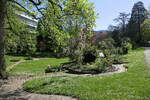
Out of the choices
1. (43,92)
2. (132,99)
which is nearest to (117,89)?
(132,99)

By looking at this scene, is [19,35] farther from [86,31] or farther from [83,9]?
[86,31]

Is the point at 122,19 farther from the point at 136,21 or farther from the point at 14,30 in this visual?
the point at 14,30

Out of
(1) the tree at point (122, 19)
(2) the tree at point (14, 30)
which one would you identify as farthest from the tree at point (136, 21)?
(2) the tree at point (14, 30)

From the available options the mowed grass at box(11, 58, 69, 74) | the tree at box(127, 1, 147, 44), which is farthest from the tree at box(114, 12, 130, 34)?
the mowed grass at box(11, 58, 69, 74)

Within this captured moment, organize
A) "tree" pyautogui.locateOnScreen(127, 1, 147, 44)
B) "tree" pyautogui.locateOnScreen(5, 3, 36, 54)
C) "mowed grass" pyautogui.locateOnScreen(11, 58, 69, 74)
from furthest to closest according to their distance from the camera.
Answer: "tree" pyautogui.locateOnScreen(127, 1, 147, 44), "mowed grass" pyautogui.locateOnScreen(11, 58, 69, 74), "tree" pyautogui.locateOnScreen(5, 3, 36, 54)

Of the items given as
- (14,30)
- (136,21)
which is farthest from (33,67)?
(136,21)

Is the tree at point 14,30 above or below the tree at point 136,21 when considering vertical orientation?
below

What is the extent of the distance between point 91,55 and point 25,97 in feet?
32.5

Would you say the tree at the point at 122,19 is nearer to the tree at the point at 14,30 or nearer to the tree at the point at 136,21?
the tree at the point at 136,21

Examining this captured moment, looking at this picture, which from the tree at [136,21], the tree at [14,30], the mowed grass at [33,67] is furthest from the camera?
the tree at [136,21]

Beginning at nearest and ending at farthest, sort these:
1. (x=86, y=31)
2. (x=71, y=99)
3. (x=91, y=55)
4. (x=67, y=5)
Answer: (x=71, y=99)
(x=67, y=5)
(x=91, y=55)
(x=86, y=31)

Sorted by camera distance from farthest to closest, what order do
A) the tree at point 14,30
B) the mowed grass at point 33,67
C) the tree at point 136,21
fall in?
the tree at point 136,21 < the mowed grass at point 33,67 < the tree at point 14,30

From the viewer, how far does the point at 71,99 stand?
17.2 feet

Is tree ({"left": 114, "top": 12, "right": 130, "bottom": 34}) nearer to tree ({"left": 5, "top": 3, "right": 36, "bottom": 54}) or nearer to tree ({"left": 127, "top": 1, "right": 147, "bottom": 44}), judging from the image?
tree ({"left": 127, "top": 1, "right": 147, "bottom": 44})
